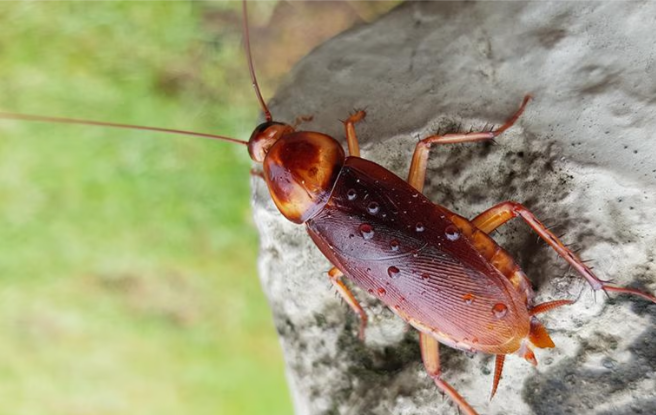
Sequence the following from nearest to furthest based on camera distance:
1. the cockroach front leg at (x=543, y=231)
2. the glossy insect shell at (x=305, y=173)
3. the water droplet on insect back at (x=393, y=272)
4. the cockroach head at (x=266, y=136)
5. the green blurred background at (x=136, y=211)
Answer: the cockroach front leg at (x=543, y=231) < the water droplet on insect back at (x=393, y=272) < the glossy insect shell at (x=305, y=173) < the cockroach head at (x=266, y=136) < the green blurred background at (x=136, y=211)

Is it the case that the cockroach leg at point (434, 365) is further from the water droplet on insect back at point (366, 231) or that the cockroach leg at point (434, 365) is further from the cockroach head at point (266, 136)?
the cockroach head at point (266, 136)

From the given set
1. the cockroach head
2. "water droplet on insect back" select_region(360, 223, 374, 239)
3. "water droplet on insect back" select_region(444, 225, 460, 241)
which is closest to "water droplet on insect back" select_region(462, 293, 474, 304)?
"water droplet on insect back" select_region(444, 225, 460, 241)

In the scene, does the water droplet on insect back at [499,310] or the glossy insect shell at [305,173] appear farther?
the glossy insect shell at [305,173]

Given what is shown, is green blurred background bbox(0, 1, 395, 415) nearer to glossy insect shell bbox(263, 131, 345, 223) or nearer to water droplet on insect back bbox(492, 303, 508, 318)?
glossy insect shell bbox(263, 131, 345, 223)

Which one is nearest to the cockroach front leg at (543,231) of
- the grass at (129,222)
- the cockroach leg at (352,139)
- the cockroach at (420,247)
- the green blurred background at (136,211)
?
the cockroach at (420,247)

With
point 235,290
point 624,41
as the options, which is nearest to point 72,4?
point 235,290

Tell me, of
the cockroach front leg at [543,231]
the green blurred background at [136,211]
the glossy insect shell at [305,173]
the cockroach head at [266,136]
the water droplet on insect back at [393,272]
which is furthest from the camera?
the green blurred background at [136,211]
